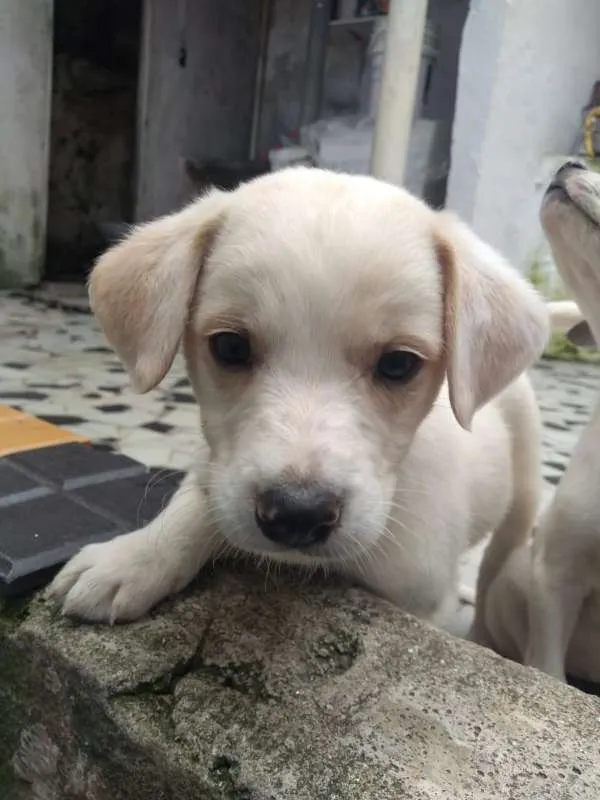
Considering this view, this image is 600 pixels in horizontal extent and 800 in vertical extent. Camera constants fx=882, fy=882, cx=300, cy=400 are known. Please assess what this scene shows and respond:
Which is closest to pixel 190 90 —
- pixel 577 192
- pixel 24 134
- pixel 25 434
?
pixel 24 134

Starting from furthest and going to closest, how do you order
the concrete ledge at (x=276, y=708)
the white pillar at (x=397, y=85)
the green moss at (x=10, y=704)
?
the white pillar at (x=397, y=85) < the green moss at (x=10, y=704) < the concrete ledge at (x=276, y=708)

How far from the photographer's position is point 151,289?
149cm

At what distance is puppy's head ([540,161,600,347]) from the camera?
177cm

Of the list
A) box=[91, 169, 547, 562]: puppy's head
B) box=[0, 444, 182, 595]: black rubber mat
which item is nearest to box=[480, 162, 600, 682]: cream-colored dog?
box=[91, 169, 547, 562]: puppy's head

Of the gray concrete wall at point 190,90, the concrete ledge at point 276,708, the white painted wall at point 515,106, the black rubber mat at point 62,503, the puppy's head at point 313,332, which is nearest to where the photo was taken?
the concrete ledge at point 276,708

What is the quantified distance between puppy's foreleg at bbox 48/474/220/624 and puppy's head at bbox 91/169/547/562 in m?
0.16

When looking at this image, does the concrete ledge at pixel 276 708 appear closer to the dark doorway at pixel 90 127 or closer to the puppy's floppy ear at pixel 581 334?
the puppy's floppy ear at pixel 581 334

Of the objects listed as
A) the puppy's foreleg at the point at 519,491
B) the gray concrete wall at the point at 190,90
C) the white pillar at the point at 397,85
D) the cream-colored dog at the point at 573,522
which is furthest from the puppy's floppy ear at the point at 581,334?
the gray concrete wall at the point at 190,90

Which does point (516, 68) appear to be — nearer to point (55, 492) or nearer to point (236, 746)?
point (55, 492)

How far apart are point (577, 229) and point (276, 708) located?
111 cm

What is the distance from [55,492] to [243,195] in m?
0.91

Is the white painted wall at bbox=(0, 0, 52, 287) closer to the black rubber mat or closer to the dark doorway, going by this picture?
the dark doorway

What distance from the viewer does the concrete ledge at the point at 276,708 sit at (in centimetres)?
117

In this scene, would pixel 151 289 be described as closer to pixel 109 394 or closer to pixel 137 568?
pixel 137 568
